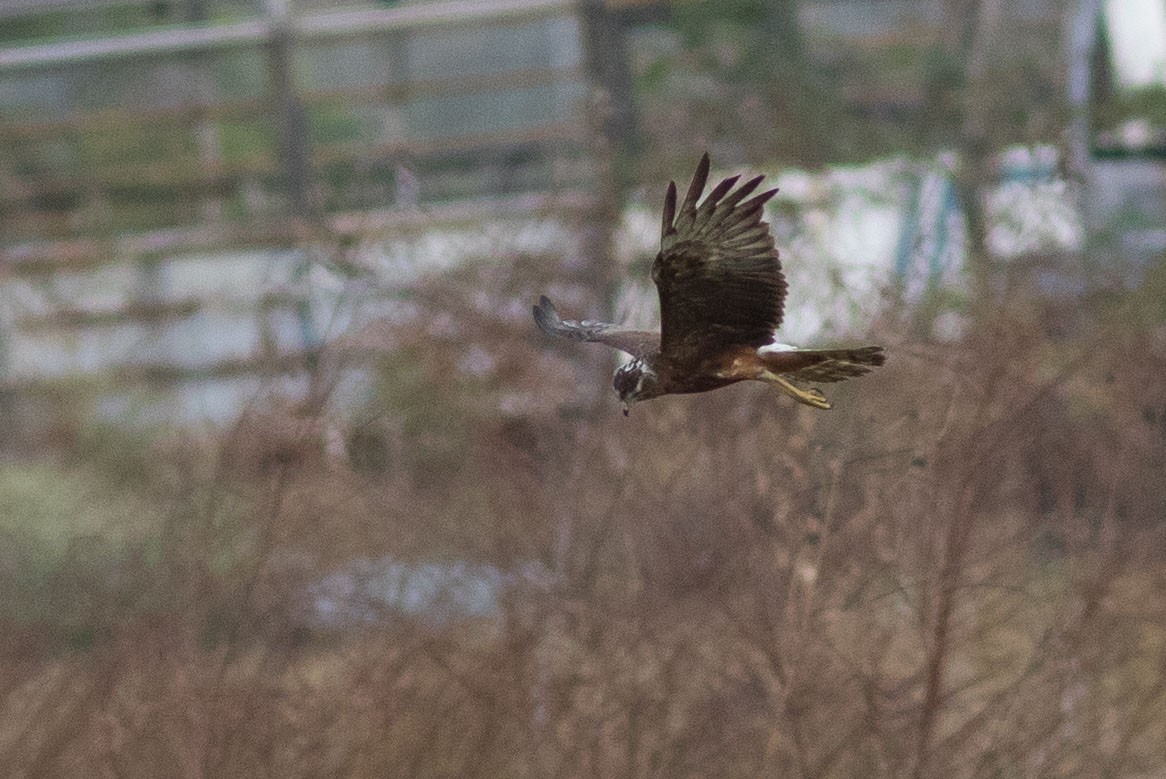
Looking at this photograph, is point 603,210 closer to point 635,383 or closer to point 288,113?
point 635,383

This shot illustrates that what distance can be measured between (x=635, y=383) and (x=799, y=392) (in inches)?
9.9

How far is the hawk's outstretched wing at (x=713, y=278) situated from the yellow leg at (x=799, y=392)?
0.06 metres

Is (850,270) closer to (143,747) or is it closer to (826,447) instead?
(826,447)

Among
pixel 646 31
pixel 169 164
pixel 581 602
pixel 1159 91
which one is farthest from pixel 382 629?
pixel 169 164

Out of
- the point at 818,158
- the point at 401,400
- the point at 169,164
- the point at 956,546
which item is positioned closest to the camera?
the point at 956,546

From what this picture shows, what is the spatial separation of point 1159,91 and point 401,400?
4.02m

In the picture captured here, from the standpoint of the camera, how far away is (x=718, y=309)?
2.39 meters

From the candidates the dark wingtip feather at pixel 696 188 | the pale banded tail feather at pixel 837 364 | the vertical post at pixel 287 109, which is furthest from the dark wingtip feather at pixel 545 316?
the vertical post at pixel 287 109

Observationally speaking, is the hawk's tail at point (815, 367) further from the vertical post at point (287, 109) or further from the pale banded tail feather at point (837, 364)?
the vertical post at point (287, 109)

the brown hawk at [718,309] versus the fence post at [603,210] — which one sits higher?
the brown hawk at [718,309]

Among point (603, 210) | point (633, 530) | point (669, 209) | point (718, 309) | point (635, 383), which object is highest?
point (669, 209)

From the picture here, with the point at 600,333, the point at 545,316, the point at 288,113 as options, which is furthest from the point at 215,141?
the point at 600,333

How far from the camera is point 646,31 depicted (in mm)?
9688

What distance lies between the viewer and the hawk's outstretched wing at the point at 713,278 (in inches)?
93.4
